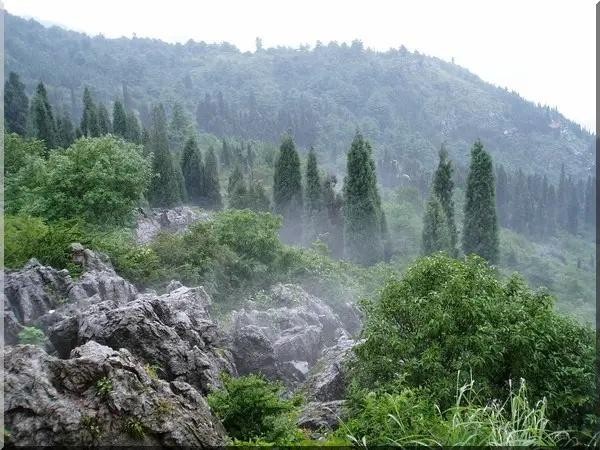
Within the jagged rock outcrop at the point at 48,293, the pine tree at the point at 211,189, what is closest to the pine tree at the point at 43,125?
the pine tree at the point at 211,189

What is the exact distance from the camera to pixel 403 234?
59.2 m

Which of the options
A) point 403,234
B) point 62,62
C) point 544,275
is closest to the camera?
point 403,234

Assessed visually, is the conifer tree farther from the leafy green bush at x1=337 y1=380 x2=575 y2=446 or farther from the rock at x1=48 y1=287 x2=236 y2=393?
the leafy green bush at x1=337 y1=380 x2=575 y2=446

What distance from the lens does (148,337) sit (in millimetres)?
11094

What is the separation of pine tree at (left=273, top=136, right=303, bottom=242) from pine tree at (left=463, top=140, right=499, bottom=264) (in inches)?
584

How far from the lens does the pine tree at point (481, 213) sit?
40250mm

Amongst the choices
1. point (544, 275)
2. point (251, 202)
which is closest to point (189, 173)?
point (251, 202)

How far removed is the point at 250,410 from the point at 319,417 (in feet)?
6.80

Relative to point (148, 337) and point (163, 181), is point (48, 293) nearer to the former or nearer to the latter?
point (148, 337)

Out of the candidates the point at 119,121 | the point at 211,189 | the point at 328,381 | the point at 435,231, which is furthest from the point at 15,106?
the point at 328,381

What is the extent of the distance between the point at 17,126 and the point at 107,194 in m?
43.2

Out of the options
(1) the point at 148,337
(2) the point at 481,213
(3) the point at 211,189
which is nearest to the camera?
(1) the point at 148,337

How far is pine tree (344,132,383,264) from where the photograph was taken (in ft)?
136

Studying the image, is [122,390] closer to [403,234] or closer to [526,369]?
[526,369]
